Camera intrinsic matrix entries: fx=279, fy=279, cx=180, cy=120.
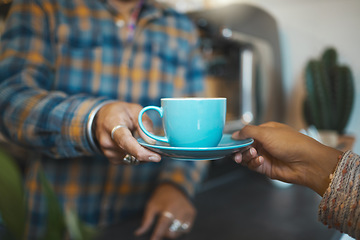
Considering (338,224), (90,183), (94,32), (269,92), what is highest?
(94,32)

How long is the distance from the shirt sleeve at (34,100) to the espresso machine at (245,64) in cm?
20

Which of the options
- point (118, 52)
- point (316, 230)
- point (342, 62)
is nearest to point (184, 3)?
point (118, 52)

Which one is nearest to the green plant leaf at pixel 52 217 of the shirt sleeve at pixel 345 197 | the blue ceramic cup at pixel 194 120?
the blue ceramic cup at pixel 194 120

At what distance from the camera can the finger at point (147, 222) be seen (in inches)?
18.2

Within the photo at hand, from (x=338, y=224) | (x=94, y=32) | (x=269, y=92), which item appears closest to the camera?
(x=338, y=224)

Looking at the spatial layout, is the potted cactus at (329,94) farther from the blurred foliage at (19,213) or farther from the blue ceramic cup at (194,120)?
the blurred foliage at (19,213)

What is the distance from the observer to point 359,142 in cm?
31

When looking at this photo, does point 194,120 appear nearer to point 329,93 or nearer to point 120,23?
point 329,93

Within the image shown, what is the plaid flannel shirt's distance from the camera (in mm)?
538

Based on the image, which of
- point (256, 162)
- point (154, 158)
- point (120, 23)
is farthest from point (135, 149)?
point (120, 23)

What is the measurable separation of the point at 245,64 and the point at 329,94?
0.79ft

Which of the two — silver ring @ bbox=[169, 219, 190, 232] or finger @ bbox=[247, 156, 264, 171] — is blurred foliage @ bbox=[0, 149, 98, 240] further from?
silver ring @ bbox=[169, 219, 190, 232]

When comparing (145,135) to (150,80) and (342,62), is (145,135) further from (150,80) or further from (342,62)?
(150,80)

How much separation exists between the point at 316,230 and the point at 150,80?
1.61 ft
